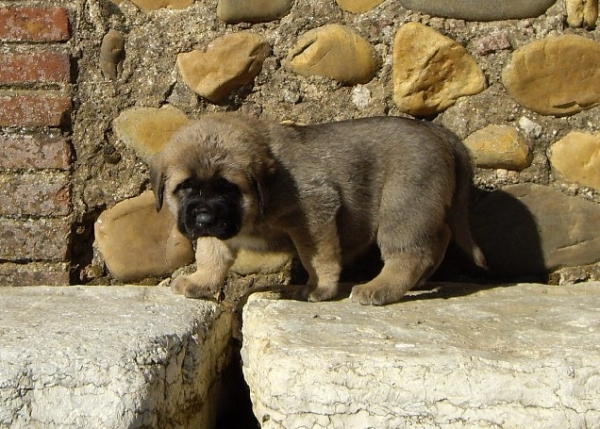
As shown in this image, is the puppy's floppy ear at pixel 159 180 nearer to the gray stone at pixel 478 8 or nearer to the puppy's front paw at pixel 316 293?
the puppy's front paw at pixel 316 293

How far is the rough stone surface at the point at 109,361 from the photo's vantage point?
261cm

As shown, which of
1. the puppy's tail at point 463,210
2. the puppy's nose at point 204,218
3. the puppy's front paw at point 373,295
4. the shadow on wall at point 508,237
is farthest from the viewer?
the shadow on wall at point 508,237

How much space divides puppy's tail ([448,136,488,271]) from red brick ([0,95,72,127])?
66.0 inches

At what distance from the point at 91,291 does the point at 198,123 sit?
2.58 feet

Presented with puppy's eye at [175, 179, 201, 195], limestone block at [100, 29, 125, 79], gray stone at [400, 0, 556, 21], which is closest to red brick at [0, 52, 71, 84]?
limestone block at [100, 29, 125, 79]

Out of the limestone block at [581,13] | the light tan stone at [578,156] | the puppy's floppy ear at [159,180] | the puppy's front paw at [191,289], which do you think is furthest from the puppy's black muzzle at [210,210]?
the limestone block at [581,13]

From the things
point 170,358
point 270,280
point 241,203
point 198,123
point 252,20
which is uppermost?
point 252,20

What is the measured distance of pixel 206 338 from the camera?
3205 millimetres

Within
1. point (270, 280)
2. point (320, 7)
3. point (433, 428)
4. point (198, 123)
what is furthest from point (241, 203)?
point (433, 428)

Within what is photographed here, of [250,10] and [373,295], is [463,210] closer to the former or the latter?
[373,295]

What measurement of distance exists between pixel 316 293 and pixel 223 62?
3.54 ft

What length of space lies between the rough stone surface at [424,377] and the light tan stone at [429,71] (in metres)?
1.29

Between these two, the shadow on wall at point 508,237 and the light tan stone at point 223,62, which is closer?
the light tan stone at point 223,62

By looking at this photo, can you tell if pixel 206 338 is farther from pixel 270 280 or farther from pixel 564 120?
pixel 564 120
